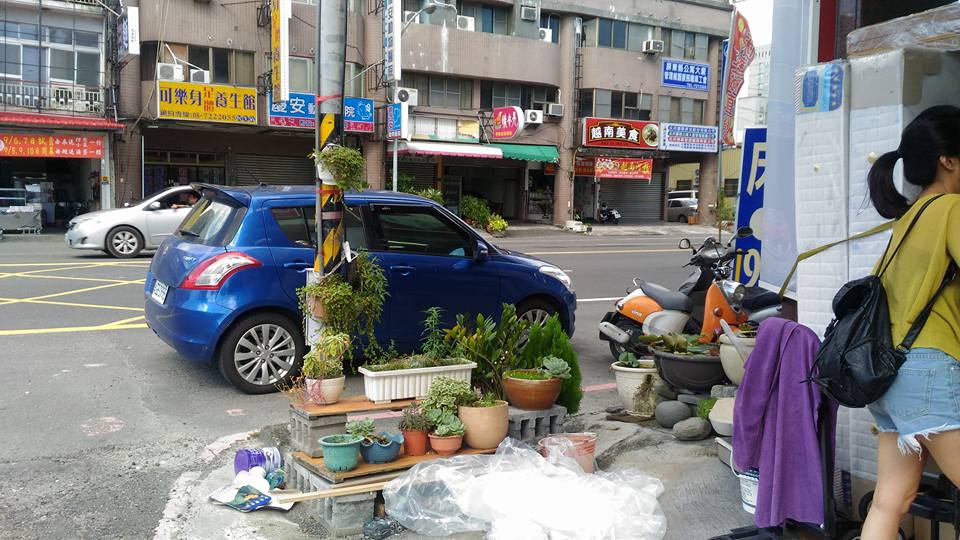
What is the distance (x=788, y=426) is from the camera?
3.52 meters

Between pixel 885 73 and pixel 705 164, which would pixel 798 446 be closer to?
pixel 885 73

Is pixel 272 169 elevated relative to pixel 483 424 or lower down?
elevated

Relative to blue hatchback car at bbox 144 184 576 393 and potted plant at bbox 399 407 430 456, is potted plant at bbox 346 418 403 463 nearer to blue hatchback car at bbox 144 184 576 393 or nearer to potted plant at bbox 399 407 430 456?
potted plant at bbox 399 407 430 456

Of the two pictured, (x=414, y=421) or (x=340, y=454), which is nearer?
(x=340, y=454)

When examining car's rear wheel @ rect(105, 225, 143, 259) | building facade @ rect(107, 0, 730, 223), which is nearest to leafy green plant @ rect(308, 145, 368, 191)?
car's rear wheel @ rect(105, 225, 143, 259)

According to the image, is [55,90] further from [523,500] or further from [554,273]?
[523,500]

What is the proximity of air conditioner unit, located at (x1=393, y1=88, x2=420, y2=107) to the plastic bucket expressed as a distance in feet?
78.0

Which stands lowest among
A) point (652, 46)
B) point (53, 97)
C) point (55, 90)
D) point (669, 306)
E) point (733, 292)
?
point (669, 306)

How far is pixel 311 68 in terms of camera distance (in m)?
28.0

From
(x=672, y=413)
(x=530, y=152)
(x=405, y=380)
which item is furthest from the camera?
(x=530, y=152)

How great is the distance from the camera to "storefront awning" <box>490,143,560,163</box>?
32031 mm

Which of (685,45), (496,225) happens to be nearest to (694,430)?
(496,225)

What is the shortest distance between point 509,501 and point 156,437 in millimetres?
3044

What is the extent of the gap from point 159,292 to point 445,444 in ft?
12.4
